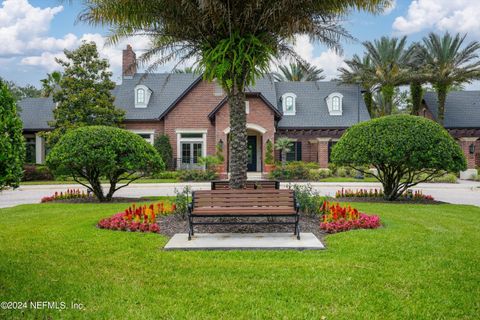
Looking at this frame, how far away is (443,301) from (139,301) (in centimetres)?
337

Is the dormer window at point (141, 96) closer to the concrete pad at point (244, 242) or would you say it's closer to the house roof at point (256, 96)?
the house roof at point (256, 96)

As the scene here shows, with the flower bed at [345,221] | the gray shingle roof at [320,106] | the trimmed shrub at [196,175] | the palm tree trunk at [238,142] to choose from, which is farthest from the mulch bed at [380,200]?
the gray shingle roof at [320,106]

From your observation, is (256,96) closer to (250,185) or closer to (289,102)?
(289,102)

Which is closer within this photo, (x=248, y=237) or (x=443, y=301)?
(x=443, y=301)

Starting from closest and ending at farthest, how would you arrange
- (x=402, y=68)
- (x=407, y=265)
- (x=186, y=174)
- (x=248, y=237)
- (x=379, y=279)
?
(x=379, y=279)
(x=407, y=265)
(x=248, y=237)
(x=186, y=174)
(x=402, y=68)

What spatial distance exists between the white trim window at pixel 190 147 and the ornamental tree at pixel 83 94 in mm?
5111

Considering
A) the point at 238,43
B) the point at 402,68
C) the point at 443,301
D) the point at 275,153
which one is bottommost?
the point at 443,301

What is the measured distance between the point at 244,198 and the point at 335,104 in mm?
26927

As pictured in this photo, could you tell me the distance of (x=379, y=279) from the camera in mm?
5332

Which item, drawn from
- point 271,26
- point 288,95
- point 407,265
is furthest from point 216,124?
point 407,265

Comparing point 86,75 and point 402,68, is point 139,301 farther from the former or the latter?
point 402,68

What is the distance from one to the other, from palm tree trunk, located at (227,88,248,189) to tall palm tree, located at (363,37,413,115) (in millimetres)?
28024

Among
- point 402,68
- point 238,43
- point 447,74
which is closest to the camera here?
point 238,43

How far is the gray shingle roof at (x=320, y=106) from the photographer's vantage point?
32844 millimetres
